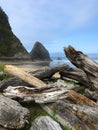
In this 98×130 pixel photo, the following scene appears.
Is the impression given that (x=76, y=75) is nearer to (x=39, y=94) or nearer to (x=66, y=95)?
(x=66, y=95)

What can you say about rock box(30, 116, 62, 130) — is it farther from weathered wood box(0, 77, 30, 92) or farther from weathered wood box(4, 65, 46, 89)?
weathered wood box(0, 77, 30, 92)

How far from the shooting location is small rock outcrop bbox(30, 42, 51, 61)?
155 metres

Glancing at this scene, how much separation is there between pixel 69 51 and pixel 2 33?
140 metres

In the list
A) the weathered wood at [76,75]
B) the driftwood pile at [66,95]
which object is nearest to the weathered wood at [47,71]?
the weathered wood at [76,75]

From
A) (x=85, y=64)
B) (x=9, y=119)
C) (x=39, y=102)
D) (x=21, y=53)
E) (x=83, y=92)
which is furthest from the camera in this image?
(x=21, y=53)

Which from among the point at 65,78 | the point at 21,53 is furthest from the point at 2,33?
the point at 65,78

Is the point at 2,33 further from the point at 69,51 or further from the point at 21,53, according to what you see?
the point at 69,51

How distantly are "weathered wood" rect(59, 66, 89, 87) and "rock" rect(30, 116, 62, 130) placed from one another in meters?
5.59

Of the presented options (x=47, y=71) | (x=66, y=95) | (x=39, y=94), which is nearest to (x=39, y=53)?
(x=47, y=71)

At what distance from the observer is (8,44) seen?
495 ft

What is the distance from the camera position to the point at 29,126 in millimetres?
12086

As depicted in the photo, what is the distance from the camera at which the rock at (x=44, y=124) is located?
1133 centimetres

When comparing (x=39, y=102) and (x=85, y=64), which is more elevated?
(x=85, y=64)

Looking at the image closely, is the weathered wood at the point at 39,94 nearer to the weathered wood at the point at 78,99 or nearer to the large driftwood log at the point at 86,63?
the weathered wood at the point at 78,99
